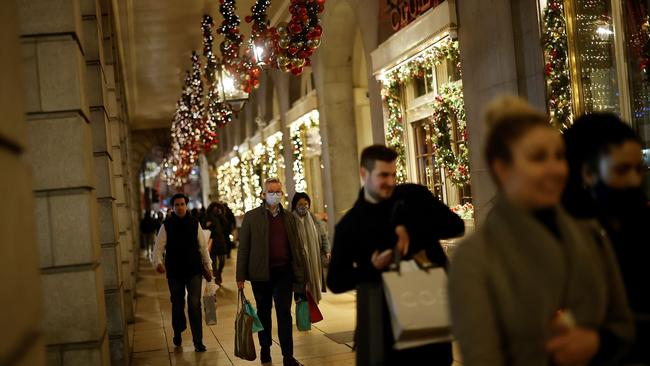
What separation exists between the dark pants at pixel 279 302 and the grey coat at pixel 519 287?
6288 mm

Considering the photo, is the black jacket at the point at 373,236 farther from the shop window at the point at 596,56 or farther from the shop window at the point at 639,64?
the shop window at the point at 596,56

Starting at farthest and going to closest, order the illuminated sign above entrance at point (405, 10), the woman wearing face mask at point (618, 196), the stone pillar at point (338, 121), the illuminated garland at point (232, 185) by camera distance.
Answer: the illuminated garland at point (232, 185)
the stone pillar at point (338, 121)
the illuminated sign above entrance at point (405, 10)
the woman wearing face mask at point (618, 196)

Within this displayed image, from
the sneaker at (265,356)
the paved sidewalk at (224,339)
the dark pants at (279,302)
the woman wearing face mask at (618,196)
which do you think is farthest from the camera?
the paved sidewalk at (224,339)

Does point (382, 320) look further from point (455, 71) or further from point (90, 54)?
point (455, 71)

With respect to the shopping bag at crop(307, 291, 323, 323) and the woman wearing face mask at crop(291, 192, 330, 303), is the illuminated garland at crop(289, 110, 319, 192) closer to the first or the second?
the woman wearing face mask at crop(291, 192, 330, 303)

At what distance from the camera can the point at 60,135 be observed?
6.05 meters

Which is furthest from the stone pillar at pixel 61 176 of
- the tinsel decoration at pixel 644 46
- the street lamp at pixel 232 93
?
the street lamp at pixel 232 93

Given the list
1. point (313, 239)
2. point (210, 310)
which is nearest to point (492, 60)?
point (313, 239)

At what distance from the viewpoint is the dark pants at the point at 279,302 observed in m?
9.09

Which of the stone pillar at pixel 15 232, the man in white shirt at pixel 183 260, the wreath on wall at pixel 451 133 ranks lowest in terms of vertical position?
the man in white shirt at pixel 183 260

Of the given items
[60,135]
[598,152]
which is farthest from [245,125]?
[598,152]

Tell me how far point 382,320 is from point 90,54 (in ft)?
20.1

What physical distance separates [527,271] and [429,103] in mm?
11580

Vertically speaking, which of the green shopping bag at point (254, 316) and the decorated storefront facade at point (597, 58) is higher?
the decorated storefront facade at point (597, 58)
